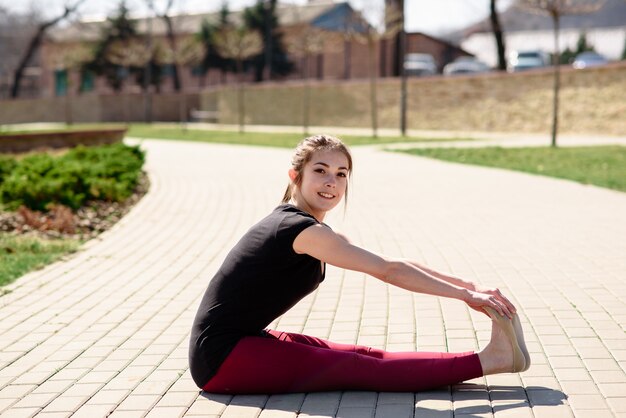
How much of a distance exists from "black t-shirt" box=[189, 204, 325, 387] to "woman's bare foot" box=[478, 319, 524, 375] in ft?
2.69

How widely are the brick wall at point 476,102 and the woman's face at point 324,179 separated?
82.1ft

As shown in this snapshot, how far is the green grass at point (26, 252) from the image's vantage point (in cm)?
757

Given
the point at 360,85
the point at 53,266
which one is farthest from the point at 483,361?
the point at 360,85

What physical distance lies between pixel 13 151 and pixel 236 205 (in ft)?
35.3

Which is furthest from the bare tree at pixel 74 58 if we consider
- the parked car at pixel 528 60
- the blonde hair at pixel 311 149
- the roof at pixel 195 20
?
the blonde hair at pixel 311 149

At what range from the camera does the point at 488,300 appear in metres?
3.93

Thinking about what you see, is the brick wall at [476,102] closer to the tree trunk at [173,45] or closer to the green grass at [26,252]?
the tree trunk at [173,45]

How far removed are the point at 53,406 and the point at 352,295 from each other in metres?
2.81

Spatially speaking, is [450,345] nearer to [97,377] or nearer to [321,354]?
[321,354]

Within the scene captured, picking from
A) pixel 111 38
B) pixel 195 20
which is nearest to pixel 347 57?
pixel 111 38

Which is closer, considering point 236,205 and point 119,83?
point 236,205

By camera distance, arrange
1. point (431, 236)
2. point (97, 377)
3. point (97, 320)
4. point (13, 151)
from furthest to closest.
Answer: point (13, 151), point (431, 236), point (97, 320), point (97, 377)

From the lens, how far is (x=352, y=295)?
658 cm

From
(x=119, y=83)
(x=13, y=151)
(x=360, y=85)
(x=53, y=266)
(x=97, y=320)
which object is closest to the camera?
(x=97, y=320)
